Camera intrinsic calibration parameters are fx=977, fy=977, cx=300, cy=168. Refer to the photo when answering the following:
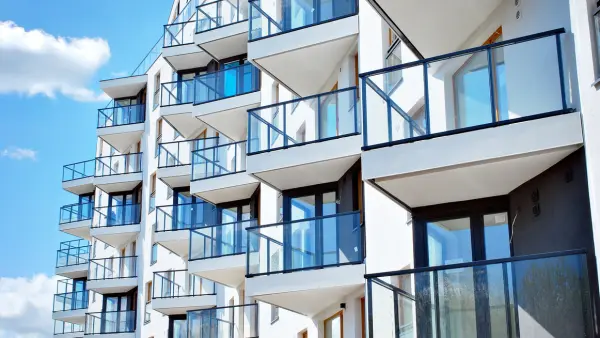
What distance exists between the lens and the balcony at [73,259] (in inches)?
1994

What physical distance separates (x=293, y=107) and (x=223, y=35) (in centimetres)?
974

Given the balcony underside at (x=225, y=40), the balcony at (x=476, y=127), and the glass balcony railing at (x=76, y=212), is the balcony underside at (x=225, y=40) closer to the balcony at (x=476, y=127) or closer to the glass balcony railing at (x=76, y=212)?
the balcony at (x=476, y=127)

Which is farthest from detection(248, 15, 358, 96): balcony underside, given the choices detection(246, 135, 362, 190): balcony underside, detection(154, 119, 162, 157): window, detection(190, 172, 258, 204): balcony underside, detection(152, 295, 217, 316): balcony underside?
detection(154, 119, 162, 157): window

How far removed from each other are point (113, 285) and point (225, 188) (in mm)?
15429

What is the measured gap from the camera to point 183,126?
114 ft

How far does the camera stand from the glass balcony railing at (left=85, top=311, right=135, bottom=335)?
129ft

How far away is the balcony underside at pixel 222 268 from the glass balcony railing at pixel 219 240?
0.41ft

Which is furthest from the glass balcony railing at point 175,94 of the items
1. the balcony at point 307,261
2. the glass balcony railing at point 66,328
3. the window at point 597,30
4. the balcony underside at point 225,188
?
the window at point 597,30

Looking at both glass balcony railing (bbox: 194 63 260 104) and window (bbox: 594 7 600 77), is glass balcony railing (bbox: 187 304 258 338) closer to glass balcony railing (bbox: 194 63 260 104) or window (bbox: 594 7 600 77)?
glass balcony railing (bbox: 194 63 260 104)

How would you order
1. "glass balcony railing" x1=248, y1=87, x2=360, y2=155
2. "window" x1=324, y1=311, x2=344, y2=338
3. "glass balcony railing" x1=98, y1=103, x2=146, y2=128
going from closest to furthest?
1. "glass balcony railing" x1=248, y1=87, x2=360, y2=155
2. "window" x1=324, y1=311, x2=344, y2=338
3. "glass balcony railing" x1=98, y1=103, x2=146, y2=128

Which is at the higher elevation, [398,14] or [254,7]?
[254,7]

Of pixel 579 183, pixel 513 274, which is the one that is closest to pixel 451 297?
pixel 513 274

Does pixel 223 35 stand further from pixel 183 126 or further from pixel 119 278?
pixel 119 278

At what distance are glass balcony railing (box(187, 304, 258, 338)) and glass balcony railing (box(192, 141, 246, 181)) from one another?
12.4ft
